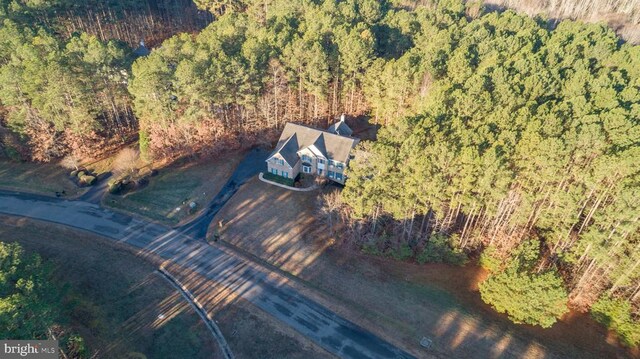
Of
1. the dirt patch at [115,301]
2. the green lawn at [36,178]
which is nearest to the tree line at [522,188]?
the dirt patch at [115,301]

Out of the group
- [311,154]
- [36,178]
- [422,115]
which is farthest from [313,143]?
[36,178]

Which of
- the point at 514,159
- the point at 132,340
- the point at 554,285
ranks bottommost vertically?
the point at 132,340

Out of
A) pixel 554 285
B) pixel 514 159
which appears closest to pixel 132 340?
pixel 554 285

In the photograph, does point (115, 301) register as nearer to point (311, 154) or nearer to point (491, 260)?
point (311, 154)

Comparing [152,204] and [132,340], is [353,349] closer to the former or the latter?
[132,340]

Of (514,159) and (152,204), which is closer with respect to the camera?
(514,159)

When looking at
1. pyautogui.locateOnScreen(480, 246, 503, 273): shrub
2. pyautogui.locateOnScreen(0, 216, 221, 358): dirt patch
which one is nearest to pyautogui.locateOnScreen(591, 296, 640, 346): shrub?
pyautogui.locateOnScreen(480, 246, 503, 273): shrub
